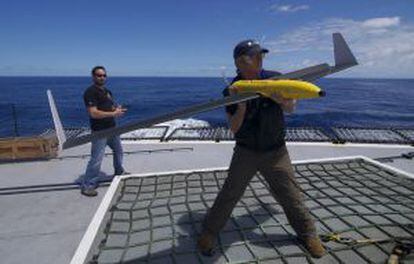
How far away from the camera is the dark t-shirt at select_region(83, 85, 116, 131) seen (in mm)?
6539

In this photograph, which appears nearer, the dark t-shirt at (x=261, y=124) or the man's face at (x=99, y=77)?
the dark t-shirt at (x=261, y=124)

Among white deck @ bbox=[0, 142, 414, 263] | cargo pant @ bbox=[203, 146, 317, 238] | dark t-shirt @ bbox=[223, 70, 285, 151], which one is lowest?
white deck @ bbox=[0, 142, 414, 263]

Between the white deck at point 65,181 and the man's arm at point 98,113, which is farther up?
the man's arm at point 98,113

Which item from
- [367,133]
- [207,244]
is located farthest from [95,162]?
[367,133]

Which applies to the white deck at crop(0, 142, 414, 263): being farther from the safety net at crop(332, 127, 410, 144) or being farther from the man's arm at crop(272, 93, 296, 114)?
the man's arm at crop(272, 93, 296, 114)

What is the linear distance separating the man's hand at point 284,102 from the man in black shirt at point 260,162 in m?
0.01

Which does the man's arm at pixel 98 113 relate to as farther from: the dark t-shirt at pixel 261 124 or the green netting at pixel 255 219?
the dark t-shirt at pixel 261 124

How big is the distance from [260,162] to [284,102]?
0.69 metres

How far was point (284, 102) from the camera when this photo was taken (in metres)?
3.53

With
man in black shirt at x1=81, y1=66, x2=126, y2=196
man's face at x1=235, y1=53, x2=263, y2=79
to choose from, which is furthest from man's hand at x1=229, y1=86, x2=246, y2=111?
man in black shirt at x1=81, y1=66, x2=126, y2=196

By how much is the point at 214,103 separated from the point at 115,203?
275cm

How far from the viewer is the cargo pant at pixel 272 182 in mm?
3898

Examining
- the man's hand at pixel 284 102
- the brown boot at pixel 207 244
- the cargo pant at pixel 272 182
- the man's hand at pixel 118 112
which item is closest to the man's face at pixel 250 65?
the man's hand at pixel 284 102

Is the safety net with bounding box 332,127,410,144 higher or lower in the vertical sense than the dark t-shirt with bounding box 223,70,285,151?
lower
